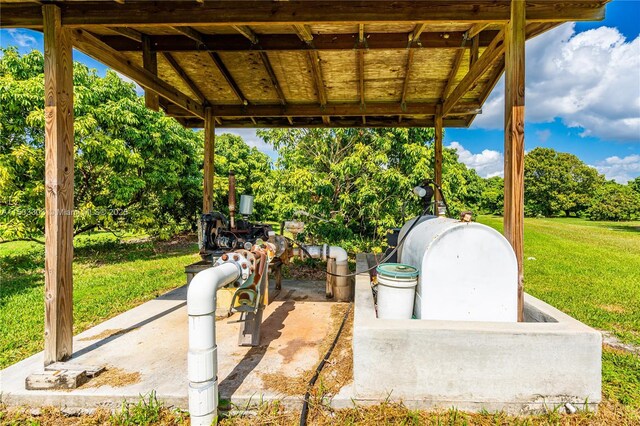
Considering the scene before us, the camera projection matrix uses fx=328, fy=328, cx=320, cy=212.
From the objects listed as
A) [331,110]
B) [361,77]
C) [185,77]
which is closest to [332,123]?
[331,110]

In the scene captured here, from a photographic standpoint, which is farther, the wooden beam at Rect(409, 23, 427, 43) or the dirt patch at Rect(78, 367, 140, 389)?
the wooden beam at Rect(409, 23, 427, 43)

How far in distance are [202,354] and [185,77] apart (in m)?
3.94

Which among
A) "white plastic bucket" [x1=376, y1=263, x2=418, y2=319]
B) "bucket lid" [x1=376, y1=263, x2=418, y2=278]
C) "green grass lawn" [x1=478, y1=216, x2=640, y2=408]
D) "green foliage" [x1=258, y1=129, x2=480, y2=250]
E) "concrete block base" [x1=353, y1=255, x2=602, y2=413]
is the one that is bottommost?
"green grass lawn" [x1=478, y1=216, x2=640, y2=408]

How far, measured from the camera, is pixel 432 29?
354cm

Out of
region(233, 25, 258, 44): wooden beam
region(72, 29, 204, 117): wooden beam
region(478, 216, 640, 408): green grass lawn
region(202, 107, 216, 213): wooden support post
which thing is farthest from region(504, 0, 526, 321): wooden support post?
region(202, 107, 216, 213): wooden support post

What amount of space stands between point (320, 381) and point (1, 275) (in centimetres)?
743

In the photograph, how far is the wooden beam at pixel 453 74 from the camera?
13.1 ft

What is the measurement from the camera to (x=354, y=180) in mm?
7684

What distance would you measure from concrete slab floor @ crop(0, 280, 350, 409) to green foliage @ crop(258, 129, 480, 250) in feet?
11.1

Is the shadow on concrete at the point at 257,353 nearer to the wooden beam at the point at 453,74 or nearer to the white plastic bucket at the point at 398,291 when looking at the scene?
the white plastic bucket at the point at 398,291

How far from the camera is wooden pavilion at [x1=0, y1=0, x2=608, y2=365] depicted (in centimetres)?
254

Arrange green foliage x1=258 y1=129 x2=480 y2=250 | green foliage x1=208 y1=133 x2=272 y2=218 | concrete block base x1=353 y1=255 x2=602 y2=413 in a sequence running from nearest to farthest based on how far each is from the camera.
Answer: concrete block base x1=353 y1=255 x2=602 y2=413 → green foliage x1=258 y1=129 x2=480 y2=250 → green foliage x1=208 y1=133 x2=272 y2=218

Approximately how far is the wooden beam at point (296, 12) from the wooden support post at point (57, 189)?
0.91ft

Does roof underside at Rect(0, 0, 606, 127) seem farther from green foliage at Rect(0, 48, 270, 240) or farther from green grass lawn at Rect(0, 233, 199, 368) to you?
green foliage at Rect(0, 48, 270, 240)
